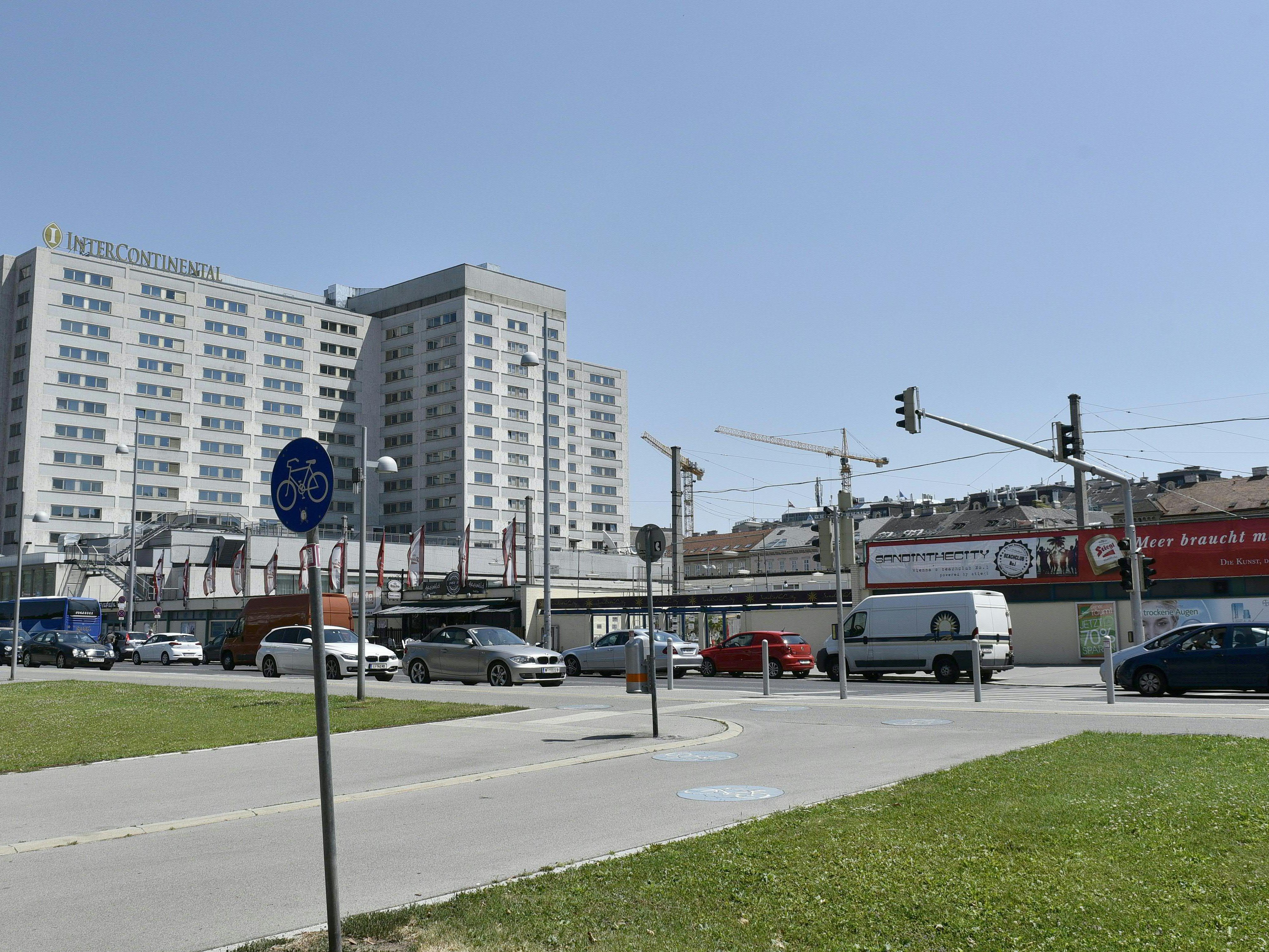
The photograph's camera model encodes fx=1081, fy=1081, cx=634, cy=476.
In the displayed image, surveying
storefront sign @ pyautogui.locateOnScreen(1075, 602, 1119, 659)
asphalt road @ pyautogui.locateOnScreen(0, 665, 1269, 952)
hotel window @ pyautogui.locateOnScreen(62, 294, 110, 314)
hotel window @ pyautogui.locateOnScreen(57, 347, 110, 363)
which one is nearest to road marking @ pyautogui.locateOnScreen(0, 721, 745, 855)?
asphalt road @ pyautogui.locateOnScreen(0, 665, 1269, 952)

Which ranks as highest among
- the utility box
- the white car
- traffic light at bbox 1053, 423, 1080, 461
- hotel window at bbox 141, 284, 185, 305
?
hotel window at bbox 141, 284, 185, 305

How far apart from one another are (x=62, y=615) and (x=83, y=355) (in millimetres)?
45340

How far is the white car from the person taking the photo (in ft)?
169

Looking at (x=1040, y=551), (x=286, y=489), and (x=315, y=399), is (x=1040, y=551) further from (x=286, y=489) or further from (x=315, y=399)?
(x=315, y=399)

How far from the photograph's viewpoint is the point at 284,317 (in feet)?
349

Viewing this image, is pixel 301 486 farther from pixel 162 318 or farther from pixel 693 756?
pixel 162 318

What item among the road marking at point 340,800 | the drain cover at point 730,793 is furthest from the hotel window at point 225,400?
the drain cover at point 730,793

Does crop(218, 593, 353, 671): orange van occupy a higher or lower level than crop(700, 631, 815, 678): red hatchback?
higher

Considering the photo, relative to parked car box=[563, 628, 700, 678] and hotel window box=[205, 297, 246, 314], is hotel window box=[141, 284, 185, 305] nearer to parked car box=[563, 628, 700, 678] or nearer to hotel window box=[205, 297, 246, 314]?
hotel window box=[205, 297, 246, 314]

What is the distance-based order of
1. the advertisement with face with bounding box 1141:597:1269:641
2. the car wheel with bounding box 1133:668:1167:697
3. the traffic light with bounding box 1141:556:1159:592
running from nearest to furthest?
1. the car wheel with bounding box 1133:668:1167:697
2. the traffic light with bounding box 1141:556:1159:592
3. the advertisement with face with bounding box 1141:597:1269:641

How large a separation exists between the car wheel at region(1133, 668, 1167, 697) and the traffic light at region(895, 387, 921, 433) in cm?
663

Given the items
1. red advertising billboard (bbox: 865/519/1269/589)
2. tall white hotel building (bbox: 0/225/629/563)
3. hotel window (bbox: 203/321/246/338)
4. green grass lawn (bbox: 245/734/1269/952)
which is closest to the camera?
green grass lawn (bbox: 245/734/1269/952)

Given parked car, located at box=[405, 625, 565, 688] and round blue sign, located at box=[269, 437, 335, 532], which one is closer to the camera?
round blue sign, located at box=[269, 437, 335, 532]

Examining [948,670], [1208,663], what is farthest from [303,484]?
[948,670]
